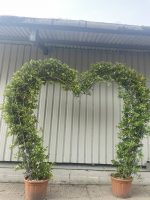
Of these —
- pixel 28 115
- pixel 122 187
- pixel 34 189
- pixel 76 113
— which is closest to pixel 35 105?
pixel 28 115

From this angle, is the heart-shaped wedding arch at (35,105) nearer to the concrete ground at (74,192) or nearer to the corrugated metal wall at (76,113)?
the concrete ground at (74,192)

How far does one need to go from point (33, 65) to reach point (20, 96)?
691 millimetres

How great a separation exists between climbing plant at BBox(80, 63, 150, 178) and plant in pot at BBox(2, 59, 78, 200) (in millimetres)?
1124

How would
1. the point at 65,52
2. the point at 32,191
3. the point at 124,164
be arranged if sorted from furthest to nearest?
the point at 65,52, the point at 124,164, the point at 32,191

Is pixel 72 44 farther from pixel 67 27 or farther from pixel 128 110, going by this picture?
pixel 128 110

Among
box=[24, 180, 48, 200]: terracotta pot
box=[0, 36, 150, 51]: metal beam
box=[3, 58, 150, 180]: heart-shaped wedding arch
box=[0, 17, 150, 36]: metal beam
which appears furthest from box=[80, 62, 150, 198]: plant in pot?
box=[24, 180, 48, 200]: terracotta pot

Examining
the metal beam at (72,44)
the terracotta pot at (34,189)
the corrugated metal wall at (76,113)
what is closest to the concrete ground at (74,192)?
the terracotta pot at (34,189)

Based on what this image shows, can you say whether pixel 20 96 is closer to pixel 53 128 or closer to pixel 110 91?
pixel 53 128

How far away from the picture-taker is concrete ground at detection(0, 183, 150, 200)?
17.4 feet

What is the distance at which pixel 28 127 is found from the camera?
5.16 m

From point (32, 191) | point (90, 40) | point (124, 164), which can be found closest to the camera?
point (32, 191)

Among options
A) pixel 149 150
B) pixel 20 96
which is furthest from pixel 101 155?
pixel 20 96

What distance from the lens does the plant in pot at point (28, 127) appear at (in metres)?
5.07

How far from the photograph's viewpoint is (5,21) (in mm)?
5668
